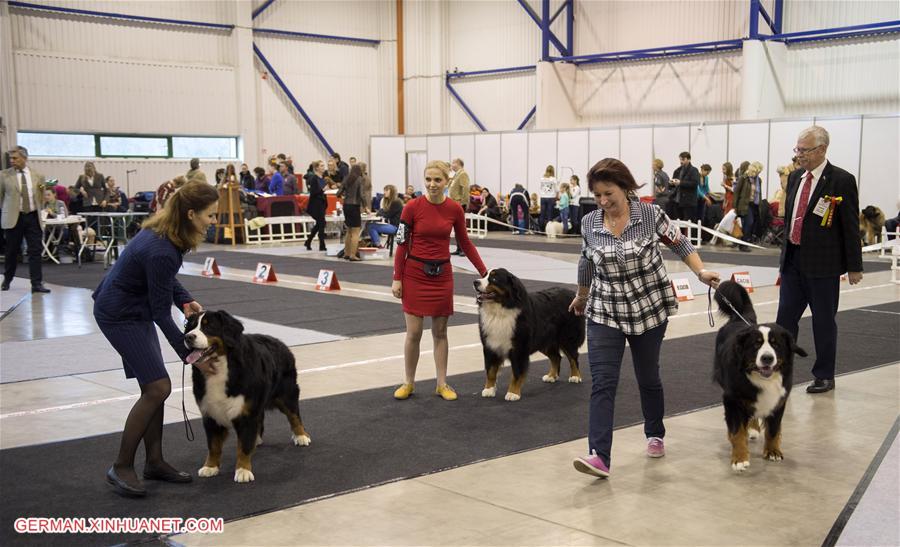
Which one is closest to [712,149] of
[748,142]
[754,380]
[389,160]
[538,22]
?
[748,142]

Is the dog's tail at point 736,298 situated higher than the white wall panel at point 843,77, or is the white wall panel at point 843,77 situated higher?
the white wall panel at point 843,77

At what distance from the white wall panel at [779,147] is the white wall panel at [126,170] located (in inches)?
622

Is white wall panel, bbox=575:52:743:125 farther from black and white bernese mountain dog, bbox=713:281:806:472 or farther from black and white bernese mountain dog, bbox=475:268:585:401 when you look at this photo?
black and white bernese mountain dog, bbox=713:281:806:472

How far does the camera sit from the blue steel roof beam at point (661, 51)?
22688 mm

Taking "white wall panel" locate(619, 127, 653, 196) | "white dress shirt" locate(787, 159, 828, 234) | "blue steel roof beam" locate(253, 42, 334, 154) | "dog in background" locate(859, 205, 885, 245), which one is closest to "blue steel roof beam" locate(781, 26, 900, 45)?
"white wall panel" locate(619, 127, 653, 196)

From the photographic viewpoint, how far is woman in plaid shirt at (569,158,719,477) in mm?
4219

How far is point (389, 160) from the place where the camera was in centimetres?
2800

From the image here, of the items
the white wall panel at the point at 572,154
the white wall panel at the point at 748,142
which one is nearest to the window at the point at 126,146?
the white wall panel at the point at 572,154

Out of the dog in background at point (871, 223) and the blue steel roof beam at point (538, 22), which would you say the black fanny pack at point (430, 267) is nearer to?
the dog in background at point (871, 223)

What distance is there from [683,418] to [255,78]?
24348 mm

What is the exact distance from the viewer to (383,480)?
4258 mm

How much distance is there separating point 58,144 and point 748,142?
1792 centimetres

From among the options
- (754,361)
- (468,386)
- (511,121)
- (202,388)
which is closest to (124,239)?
(468,386)

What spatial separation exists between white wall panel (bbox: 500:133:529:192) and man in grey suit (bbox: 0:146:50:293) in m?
15.2
